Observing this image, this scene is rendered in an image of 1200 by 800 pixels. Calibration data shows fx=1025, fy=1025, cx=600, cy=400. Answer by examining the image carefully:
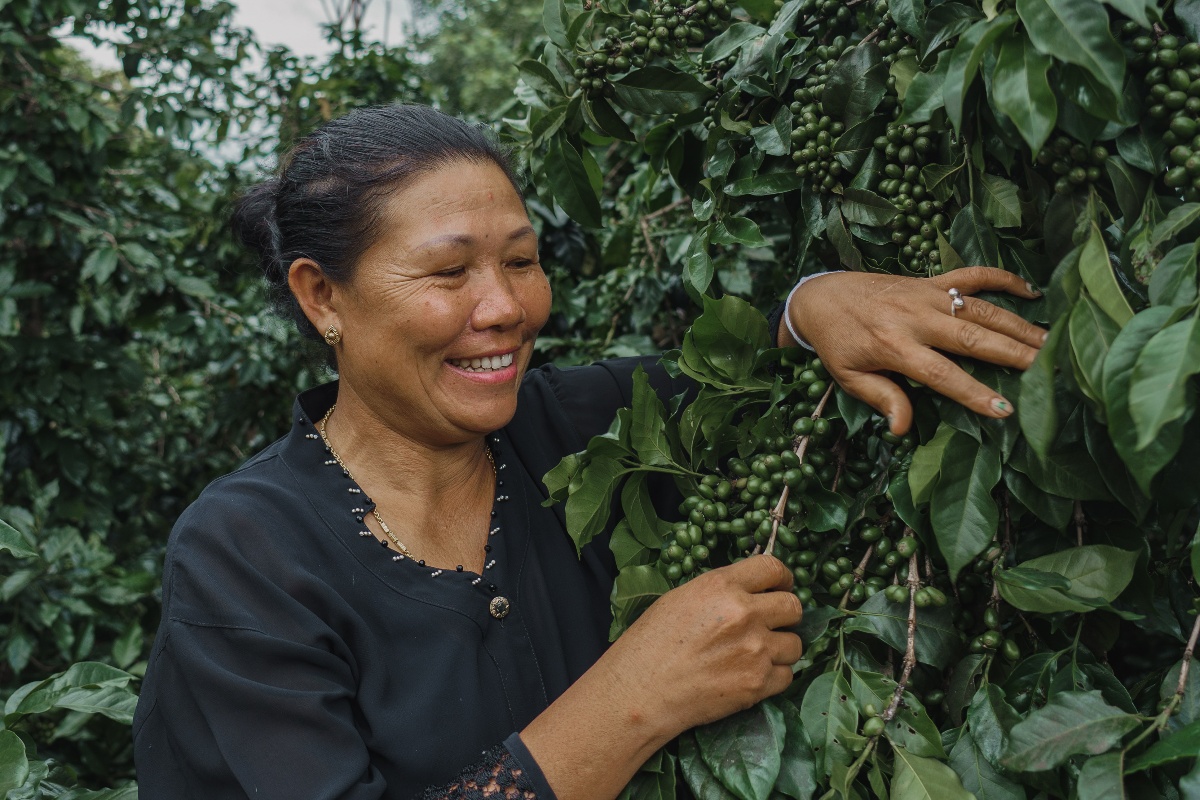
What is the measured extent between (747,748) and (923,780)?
0.23 metres

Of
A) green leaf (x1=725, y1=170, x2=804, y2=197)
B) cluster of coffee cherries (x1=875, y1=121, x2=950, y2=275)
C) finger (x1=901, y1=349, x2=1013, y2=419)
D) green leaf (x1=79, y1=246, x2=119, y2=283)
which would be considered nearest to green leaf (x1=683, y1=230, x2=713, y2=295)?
green leaf (x1=725, y1=170, x2=804, y2=197)

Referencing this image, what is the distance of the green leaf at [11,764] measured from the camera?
1480 millimetres

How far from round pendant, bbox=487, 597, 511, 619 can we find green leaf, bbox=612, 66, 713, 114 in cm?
87

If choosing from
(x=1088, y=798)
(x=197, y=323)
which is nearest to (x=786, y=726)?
(x=1088, y=798)

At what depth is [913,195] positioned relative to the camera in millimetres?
1405

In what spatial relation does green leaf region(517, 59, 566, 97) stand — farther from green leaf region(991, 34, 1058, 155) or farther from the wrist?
green leaf region(991, 34, 1058, 155)

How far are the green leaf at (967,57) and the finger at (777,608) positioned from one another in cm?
65

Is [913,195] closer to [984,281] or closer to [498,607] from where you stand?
[984,281]

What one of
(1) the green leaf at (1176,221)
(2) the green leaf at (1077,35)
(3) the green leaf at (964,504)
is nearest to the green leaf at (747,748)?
(3) the green leaf at (964,504)

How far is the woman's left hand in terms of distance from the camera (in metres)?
1.23

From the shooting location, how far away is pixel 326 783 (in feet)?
4.69

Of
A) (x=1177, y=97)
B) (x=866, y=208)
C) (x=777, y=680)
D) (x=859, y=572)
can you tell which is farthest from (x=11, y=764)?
(x=1177, y=97)

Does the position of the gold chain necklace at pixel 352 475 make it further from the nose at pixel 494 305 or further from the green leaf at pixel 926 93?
the green leaf at pixel 926 93

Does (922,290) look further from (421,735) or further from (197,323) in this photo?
(197,323)
